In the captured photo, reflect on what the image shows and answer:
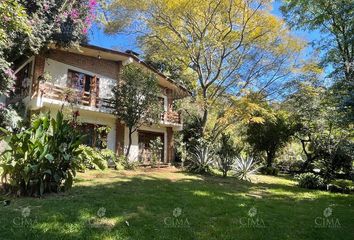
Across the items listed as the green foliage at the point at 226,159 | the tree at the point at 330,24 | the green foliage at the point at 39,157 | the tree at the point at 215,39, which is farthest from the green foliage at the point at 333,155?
the green foliage at the point at 39,157

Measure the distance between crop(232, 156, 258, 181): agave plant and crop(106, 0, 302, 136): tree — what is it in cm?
549

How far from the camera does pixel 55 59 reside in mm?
16656

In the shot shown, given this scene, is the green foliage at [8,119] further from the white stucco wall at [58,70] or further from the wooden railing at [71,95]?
the white stucco wall at [58,70]

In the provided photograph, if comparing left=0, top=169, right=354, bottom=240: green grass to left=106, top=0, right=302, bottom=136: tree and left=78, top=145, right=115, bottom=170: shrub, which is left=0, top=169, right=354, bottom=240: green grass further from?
left=106, top=0, right=302, bottom=136: tree

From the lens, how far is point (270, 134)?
23.6m

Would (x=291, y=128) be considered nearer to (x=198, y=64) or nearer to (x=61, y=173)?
(x=198, y=64)

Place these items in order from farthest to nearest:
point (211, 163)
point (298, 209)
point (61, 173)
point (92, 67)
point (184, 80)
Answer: point (184, 80)
point (92, 67)
point (211, 163)
point (298, 209)
point (61, 173)

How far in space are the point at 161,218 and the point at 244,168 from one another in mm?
8992

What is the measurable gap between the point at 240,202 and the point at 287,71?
16315 mm

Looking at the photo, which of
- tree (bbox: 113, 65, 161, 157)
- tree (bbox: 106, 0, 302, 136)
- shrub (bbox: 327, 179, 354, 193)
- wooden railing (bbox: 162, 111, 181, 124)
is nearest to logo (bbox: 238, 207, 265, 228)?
shrub (bbox: 327, 179, 354, 193)

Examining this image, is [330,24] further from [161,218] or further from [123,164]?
[161,218]

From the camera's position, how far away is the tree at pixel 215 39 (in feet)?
60.8

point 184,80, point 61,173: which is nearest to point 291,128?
point 184,80

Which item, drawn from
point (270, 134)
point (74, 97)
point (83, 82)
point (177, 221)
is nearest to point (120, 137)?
point (83, 82)
